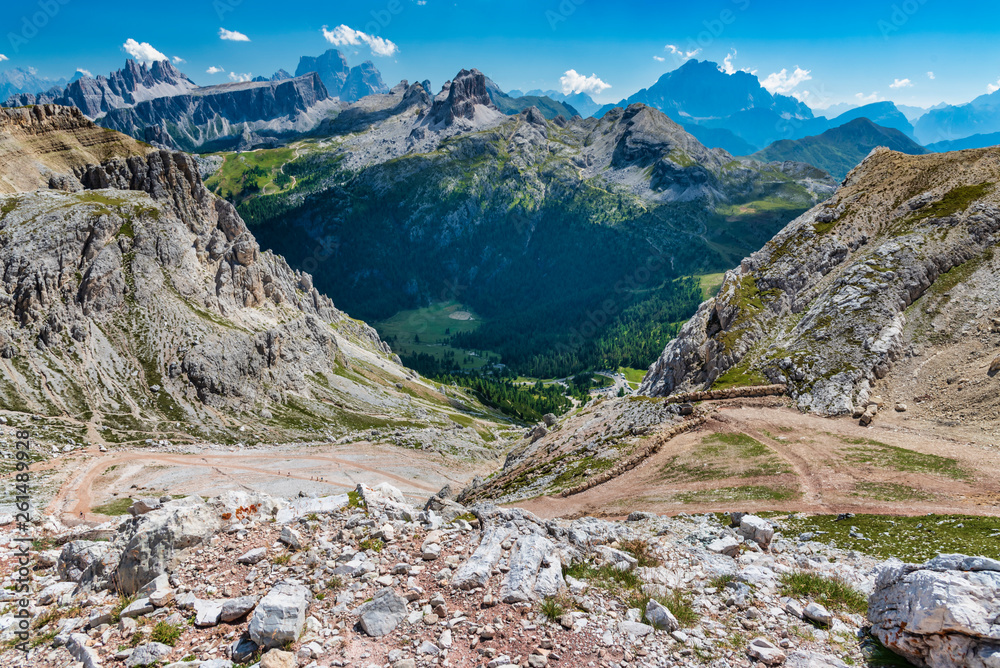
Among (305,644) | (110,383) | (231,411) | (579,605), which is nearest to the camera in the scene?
(305,644)

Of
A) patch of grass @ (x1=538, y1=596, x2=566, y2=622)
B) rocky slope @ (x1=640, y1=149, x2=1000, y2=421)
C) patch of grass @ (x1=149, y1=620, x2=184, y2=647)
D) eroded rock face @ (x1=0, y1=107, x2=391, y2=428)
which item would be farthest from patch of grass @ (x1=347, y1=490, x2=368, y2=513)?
eroded rock face @ (x1=0, y1=107, x2=391, y2=428)

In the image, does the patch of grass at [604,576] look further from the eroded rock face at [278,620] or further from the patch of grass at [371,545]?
the eroded rock face at [278,620]

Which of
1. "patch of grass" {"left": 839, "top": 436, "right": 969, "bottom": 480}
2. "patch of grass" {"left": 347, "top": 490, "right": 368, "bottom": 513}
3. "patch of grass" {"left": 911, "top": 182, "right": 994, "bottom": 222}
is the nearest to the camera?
"patch of grass" {"left": 347, "top": 490, "right": 368, "bottom": 513}

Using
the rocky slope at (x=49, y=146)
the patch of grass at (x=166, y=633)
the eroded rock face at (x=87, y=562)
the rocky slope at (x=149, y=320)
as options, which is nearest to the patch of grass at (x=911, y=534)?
the patch of grass at (x=166, y=633)

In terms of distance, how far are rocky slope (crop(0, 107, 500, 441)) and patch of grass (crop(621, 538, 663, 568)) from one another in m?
108

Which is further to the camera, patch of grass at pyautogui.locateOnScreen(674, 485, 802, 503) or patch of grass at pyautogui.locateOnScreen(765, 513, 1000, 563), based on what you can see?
patch of grass at pyautogui.locateOnScreen(674, 485, 802, 503)

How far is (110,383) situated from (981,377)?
142963 millimetres

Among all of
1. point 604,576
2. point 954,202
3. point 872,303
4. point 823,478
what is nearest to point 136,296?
point 604,576

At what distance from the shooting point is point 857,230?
257ft

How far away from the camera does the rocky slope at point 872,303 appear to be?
5259 centimetres

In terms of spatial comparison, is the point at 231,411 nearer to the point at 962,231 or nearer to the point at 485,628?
the point at 485,628

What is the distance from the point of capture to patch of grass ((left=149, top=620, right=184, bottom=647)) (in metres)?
14.2

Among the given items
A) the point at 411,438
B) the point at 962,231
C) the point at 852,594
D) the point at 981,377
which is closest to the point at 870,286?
the point at 962,231

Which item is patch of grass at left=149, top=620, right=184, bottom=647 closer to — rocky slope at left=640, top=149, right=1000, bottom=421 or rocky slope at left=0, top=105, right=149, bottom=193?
rocky slope at left=640, top=149, right=1000, bottom=421
